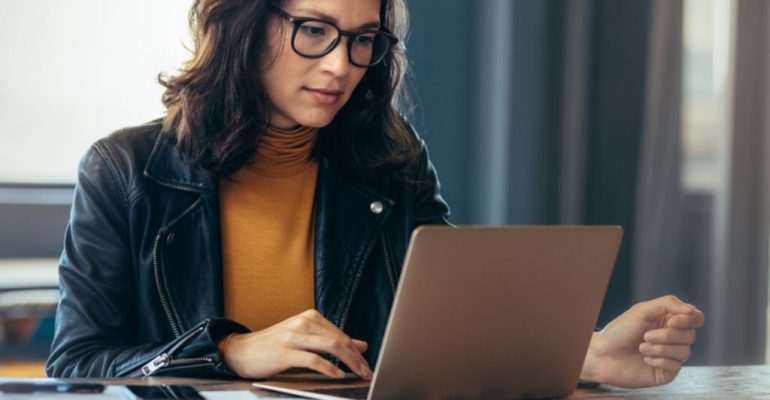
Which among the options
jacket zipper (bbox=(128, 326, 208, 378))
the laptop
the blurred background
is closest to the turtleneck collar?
jacket zipper (bbox=(128, 326, 208, 378))

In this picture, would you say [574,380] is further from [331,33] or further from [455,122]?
[455,122]

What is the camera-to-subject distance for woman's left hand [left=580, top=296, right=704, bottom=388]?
1.48 m

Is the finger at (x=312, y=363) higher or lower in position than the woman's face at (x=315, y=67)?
lower

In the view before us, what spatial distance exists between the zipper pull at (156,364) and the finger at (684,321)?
646 millimetres

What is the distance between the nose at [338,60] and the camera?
5.73ft

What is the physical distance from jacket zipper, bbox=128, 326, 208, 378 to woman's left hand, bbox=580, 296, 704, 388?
0.50m

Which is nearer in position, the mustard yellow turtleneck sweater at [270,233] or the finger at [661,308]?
the finger at [661,308]

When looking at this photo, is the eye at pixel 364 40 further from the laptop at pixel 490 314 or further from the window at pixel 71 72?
the window at pixel 71 72

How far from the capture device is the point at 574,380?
1.35 m

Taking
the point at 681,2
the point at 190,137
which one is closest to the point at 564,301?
the point at 190,137

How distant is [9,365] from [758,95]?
6.97 ft

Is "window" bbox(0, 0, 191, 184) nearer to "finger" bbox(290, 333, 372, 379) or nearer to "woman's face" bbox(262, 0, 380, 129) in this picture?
"woman's face" bbox(262, 0, 380, 129)

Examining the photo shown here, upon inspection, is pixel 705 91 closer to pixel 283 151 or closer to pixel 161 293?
pixel 283 151

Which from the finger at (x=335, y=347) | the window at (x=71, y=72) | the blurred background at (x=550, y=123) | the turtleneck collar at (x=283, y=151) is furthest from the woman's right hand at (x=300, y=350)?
the window at (x=71, y=72)
